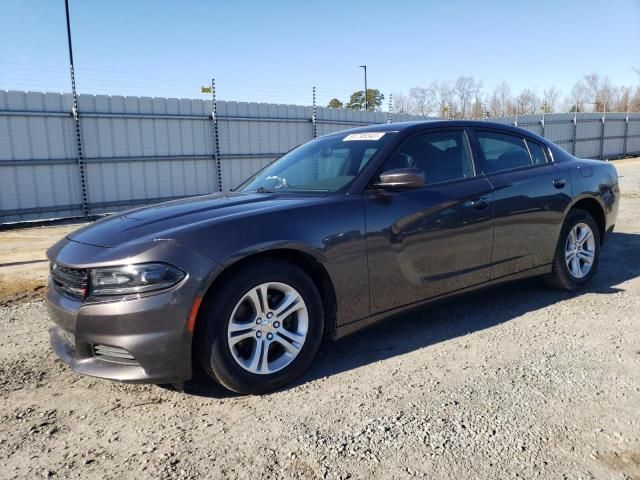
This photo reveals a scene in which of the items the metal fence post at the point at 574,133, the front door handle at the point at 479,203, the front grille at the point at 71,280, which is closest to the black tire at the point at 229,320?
the front grille at the point at 71,280

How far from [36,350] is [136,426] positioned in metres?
1.58

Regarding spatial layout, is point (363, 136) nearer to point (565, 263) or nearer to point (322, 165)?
point (322, 165)

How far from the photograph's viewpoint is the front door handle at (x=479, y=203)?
3.99 metres

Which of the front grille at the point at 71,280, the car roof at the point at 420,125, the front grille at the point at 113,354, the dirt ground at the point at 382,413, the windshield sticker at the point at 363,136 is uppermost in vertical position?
the car roof at the point at 420,125

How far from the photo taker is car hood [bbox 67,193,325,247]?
2.96 metres

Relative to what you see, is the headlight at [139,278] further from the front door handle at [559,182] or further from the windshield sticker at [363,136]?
the front door handle at [559,182]

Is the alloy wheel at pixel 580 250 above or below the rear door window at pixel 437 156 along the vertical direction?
below

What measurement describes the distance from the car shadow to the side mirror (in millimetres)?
901

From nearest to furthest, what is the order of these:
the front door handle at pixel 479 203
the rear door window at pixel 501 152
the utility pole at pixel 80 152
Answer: the front door handle at pixel 479 203 → the rear door window at pixel 501 152 → the utility pole at pixel 80 152

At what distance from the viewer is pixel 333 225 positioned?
328 cm

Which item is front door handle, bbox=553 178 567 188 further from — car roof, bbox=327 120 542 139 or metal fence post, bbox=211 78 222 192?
metal fence post, bbox=211 78 222 192

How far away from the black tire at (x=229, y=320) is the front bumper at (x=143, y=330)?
0.36 feet

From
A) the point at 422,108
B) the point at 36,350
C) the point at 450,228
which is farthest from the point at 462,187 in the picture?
the point at 422,108

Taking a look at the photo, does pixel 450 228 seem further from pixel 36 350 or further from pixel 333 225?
pixel 36 350
